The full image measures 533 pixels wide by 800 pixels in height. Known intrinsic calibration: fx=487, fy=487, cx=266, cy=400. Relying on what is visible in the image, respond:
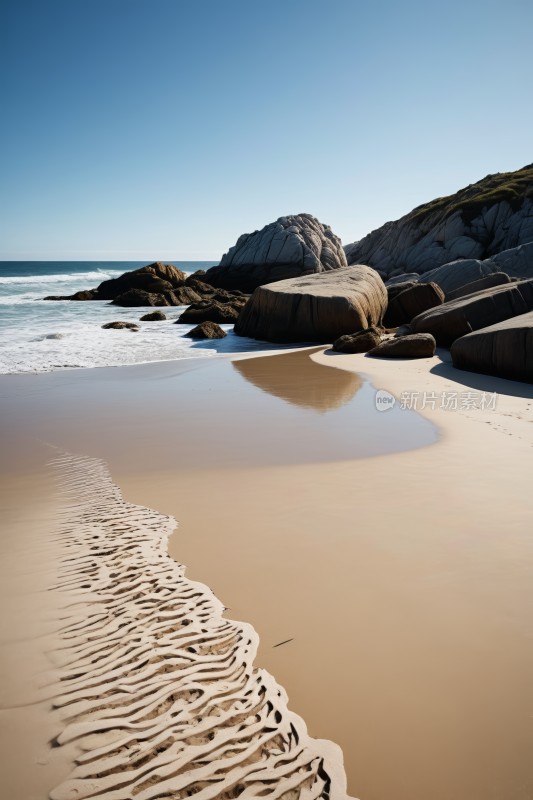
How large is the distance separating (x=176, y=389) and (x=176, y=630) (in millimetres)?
5448

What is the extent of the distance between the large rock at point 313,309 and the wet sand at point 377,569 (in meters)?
7.02

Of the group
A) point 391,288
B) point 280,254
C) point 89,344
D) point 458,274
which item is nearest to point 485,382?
point 89,344

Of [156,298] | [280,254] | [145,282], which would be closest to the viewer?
[156,298]

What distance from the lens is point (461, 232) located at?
114ft

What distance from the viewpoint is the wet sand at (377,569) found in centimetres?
167

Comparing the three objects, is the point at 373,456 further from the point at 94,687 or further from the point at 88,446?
the point at 94,687

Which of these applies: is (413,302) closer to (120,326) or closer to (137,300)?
(120,326)

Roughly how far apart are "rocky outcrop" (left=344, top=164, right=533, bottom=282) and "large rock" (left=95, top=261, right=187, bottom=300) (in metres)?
15.3

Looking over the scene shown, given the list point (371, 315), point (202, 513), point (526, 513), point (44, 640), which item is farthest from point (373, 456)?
point (371, 315)

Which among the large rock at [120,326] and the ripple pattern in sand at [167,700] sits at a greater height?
the large rock at [120,326]

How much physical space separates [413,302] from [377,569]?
13099 millimetres

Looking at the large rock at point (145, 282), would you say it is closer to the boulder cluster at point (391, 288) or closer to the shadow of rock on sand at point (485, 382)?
the boulder cluster at point (391, 288)

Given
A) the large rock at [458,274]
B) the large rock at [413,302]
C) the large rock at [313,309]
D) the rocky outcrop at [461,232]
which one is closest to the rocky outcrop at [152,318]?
the large rock at [313,309]

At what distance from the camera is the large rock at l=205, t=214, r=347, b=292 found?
2820 cm
